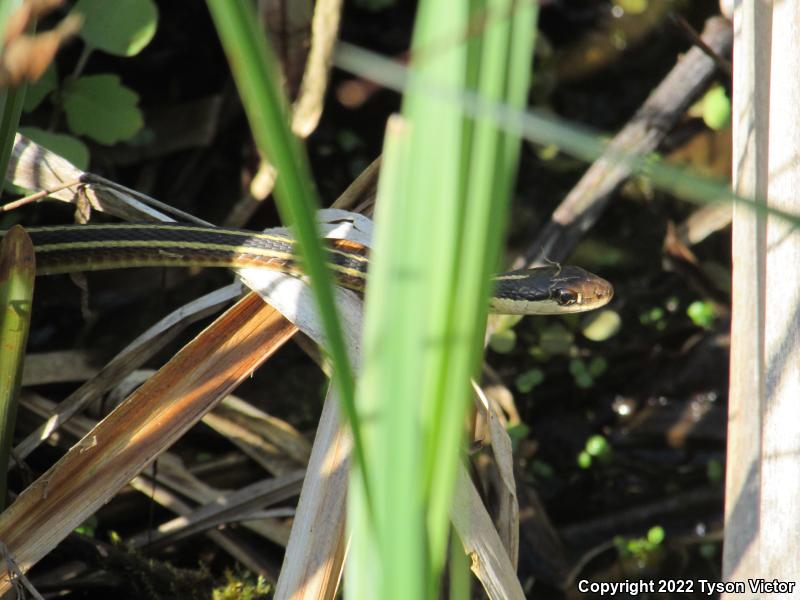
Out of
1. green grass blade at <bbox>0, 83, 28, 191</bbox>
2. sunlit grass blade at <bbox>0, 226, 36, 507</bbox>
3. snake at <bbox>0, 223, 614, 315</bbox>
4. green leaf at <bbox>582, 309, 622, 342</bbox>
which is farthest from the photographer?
green leaf at <bbox>582, 309, 622, 342</bbox>

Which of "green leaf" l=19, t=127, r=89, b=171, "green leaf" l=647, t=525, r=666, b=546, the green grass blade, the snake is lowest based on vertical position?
"green leaf" l=647, t=525, r=666, b=546

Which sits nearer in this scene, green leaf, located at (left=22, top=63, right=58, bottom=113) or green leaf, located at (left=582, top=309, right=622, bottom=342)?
green leaf, located at (left=22, top=63, right=58, bottom=113)

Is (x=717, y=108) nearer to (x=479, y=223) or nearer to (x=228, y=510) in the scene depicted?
(x=228, y=510)

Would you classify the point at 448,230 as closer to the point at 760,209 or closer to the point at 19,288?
the point at 760,209

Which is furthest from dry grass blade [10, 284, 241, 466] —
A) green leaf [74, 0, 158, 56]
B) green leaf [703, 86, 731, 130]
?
green leaf [703, 86, 731, 130]

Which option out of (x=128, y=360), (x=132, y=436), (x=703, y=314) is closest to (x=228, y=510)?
(x=128, y=360)

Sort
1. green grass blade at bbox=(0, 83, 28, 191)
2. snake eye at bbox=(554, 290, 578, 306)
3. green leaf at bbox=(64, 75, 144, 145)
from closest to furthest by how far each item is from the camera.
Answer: green grass blade at bbox=(0, 83, 28, 191)
green leaf at bbox=(64, 75, 144, 145)
snake eye at bbox=(554, 290, 578, 306)

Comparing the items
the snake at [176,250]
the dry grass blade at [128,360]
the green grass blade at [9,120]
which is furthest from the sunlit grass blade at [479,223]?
the dry grass blade at [128,360]

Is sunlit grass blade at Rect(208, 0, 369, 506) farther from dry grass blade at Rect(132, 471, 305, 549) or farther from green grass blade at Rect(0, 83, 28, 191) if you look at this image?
dry grass blade at Rect(132, 471, 305, 549)
